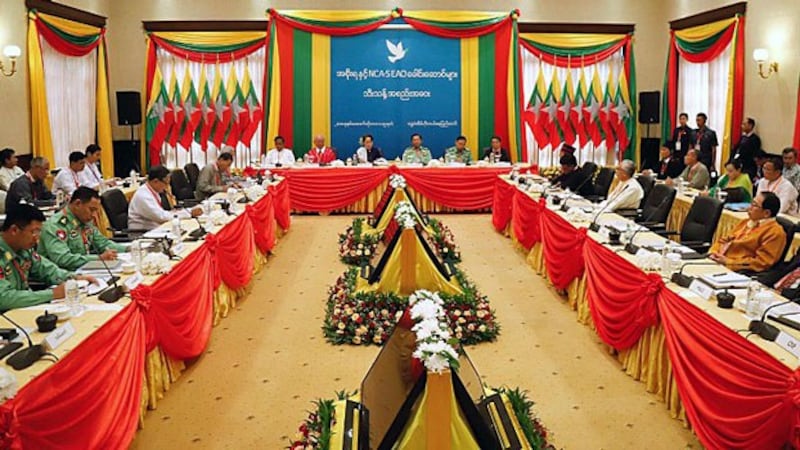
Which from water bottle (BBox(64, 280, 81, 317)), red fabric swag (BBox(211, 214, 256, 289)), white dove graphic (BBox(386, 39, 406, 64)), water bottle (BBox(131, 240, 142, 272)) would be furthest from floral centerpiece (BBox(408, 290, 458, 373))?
white dove graphic (BBox(386, 39, 406, 64))

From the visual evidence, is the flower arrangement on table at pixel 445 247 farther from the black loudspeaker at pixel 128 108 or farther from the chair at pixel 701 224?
the black loudspeaker at pixel 128 108

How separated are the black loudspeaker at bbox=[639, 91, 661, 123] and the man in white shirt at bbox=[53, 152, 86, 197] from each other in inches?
331

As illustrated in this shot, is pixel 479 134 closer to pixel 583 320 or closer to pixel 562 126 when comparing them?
pixel 562 126

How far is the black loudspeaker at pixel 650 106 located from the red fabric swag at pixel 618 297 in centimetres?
721

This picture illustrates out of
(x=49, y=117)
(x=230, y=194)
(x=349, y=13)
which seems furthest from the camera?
(x=349, y=13)

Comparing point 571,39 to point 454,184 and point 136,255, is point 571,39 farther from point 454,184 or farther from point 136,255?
point 136,255

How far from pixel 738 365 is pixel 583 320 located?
244cm

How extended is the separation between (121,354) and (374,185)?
22.1 feet

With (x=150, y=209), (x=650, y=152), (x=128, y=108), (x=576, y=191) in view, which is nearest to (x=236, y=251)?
(x=150, y=209)

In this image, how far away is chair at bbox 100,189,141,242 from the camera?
6047mm

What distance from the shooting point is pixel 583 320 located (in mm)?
5387

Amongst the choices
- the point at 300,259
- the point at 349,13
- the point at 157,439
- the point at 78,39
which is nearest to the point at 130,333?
the point at 157,439

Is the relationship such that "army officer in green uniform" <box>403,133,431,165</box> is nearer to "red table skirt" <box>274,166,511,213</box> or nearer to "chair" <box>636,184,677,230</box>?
"red table skirt" <box>274,166,511,213</box>

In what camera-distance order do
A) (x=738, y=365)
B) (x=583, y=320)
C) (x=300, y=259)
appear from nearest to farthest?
1. (x=738, y=365)
2. (x=583, y=320)
3. (x=300, y=259)
